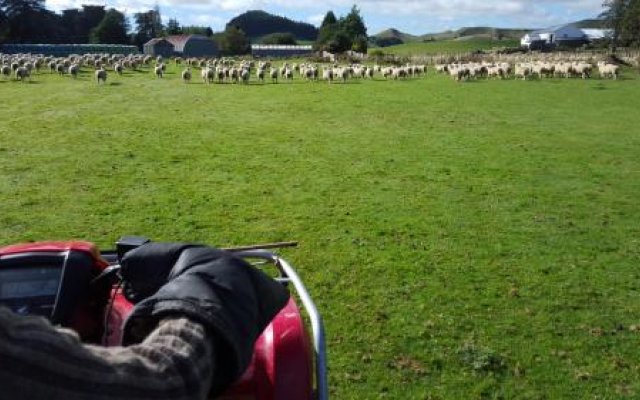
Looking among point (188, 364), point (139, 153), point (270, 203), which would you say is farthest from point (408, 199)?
point (188, 364)

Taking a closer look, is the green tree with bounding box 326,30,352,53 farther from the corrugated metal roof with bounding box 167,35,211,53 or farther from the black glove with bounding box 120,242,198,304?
the black glove with bounding box 120,242,198,304

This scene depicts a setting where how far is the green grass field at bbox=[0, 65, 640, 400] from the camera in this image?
6391mm

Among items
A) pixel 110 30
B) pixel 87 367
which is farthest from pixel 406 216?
pixel 110 30

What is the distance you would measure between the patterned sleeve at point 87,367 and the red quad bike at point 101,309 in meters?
1.29

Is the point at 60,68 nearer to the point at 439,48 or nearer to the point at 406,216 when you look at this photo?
the point at 406,216

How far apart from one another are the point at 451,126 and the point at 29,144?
14.7 m

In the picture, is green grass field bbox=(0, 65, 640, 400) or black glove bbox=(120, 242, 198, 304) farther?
green grass field bbox=(0, 65, 640, 400)

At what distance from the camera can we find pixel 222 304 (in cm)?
182

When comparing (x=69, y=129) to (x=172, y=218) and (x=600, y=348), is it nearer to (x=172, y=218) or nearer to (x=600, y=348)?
(x=172, y=218)

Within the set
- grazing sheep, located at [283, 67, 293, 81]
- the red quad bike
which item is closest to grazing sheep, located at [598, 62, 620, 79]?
grazing sheep, located at [283, 67, 293, 81]

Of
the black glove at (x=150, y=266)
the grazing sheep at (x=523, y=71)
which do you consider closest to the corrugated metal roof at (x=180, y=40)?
the grazing sheep at (x=523, y=71)

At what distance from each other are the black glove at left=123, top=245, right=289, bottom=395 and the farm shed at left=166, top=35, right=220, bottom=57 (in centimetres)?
12409

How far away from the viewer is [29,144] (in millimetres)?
18344

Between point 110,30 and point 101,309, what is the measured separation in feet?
452
